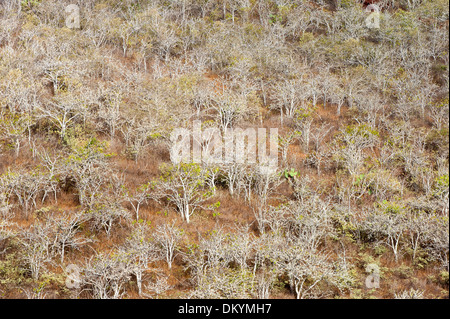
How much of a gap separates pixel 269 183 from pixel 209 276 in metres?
10.4

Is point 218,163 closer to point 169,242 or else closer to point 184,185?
point 184,185

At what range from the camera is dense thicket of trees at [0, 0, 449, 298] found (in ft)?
55.0

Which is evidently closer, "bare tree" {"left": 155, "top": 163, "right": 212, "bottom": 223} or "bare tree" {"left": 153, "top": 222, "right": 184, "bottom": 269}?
"bare tree" {"left": 153, "top": 222, "right": 184, "bottom": 269}

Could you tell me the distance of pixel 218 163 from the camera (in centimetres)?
2412

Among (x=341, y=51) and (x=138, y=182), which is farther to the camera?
(x=341, y=51)

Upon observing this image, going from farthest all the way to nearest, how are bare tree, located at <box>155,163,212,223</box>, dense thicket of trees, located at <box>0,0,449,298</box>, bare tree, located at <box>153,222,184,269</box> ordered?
bare tree, located at <box>155,163,212,223</box> → bare tree, located at <box>153,222,184,269</box> → dense thicket of trees, located at <box>0,0,449,298</box>

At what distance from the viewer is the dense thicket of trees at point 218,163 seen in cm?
1675

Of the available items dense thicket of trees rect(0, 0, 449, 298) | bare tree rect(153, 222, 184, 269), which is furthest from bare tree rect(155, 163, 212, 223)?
bare tree rect(153, 222, 184, 269)

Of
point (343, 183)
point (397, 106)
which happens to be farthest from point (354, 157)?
point (397, 106)

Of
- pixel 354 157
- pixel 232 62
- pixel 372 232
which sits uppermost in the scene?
pixel 232 62

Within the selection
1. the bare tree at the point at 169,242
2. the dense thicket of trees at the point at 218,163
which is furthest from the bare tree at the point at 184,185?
the bare tree at the point at 169,242

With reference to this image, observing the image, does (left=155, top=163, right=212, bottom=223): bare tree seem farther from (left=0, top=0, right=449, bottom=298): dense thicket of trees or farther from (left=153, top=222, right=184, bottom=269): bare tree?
(left=153, top=222, right=184, bottom=269): bare tree

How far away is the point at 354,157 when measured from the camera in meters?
24.8

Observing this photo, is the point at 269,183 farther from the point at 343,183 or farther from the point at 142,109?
the point at 142,109
